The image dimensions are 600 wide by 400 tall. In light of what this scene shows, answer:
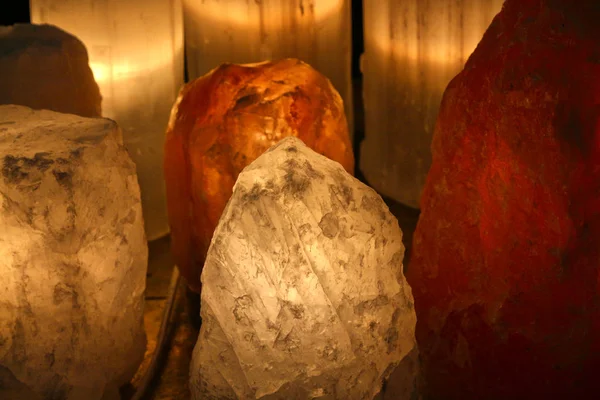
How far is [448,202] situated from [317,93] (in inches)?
16.6

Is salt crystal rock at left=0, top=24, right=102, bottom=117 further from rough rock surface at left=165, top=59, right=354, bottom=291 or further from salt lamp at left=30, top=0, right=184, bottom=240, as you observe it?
rough rock surface at left=165, top=59, right=354, bottom=291

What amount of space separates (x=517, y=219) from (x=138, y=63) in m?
1.10

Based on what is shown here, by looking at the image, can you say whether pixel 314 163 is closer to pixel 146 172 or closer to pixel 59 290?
pixel 59 290

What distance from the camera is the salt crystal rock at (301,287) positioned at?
142 cm

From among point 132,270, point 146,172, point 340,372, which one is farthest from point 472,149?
point 146,172

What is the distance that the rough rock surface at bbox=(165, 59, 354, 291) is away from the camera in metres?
1.99

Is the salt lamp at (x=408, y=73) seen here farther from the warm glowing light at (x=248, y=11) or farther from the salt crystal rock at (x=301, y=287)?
the salt crystal rock at (x=301, y=287)

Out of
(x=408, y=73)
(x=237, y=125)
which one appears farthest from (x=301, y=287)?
(x=408, y=73)

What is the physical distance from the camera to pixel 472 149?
5.55 feet

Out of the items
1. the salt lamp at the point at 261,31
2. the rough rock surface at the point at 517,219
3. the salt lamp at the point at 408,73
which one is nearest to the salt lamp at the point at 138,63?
the salt lamp at the point at 261,31

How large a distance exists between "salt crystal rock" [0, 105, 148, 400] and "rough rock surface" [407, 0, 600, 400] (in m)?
0.53

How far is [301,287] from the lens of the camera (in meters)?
1.42

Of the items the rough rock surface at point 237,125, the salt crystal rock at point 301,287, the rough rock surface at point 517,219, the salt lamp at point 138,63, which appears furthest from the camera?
the salt lamp at point 138,63

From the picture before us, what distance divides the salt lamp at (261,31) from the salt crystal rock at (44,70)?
0.29m
